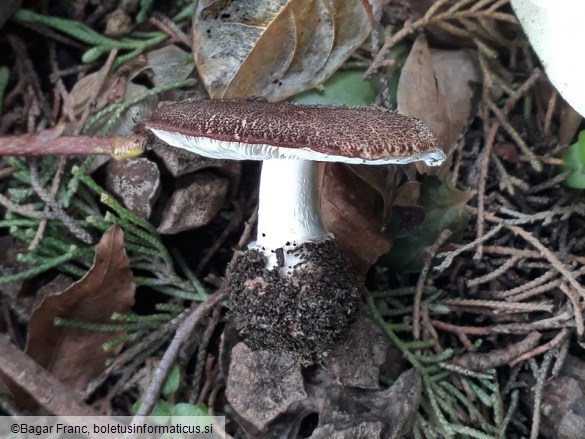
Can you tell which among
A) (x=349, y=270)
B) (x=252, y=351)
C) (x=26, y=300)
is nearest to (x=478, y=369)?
(x=349, y=270)

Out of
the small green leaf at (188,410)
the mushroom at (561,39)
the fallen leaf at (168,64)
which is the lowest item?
the small green leaf at (188,410)

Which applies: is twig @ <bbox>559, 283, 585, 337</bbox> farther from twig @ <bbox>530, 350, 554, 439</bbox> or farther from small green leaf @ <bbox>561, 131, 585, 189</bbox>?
small green leaf @ <bbox>561, 131, 585, 189</bbox>

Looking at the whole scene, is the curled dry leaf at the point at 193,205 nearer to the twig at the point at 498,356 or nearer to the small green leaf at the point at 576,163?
the twig at the point at 498,356

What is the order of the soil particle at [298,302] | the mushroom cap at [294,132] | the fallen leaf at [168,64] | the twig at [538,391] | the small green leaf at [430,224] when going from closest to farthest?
the mushroom cap at [294,132]
the soil particle at [298,302]
the twig at [538,391]
the small green leaf at [430,224]
the fallen leaf at [168,64]

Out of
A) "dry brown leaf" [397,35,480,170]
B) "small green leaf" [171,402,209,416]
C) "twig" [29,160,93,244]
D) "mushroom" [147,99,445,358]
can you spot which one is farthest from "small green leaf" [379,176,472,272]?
"twig" [29,160,93,244]

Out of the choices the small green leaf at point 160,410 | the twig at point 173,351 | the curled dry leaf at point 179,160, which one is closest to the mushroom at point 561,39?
the curled dry leaf at point 179,160

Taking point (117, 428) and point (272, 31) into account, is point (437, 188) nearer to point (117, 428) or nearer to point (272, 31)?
point (272, 31)

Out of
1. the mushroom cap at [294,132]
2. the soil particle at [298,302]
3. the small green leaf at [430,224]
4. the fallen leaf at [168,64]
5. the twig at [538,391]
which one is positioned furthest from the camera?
the fallen leaf at [168,64]
